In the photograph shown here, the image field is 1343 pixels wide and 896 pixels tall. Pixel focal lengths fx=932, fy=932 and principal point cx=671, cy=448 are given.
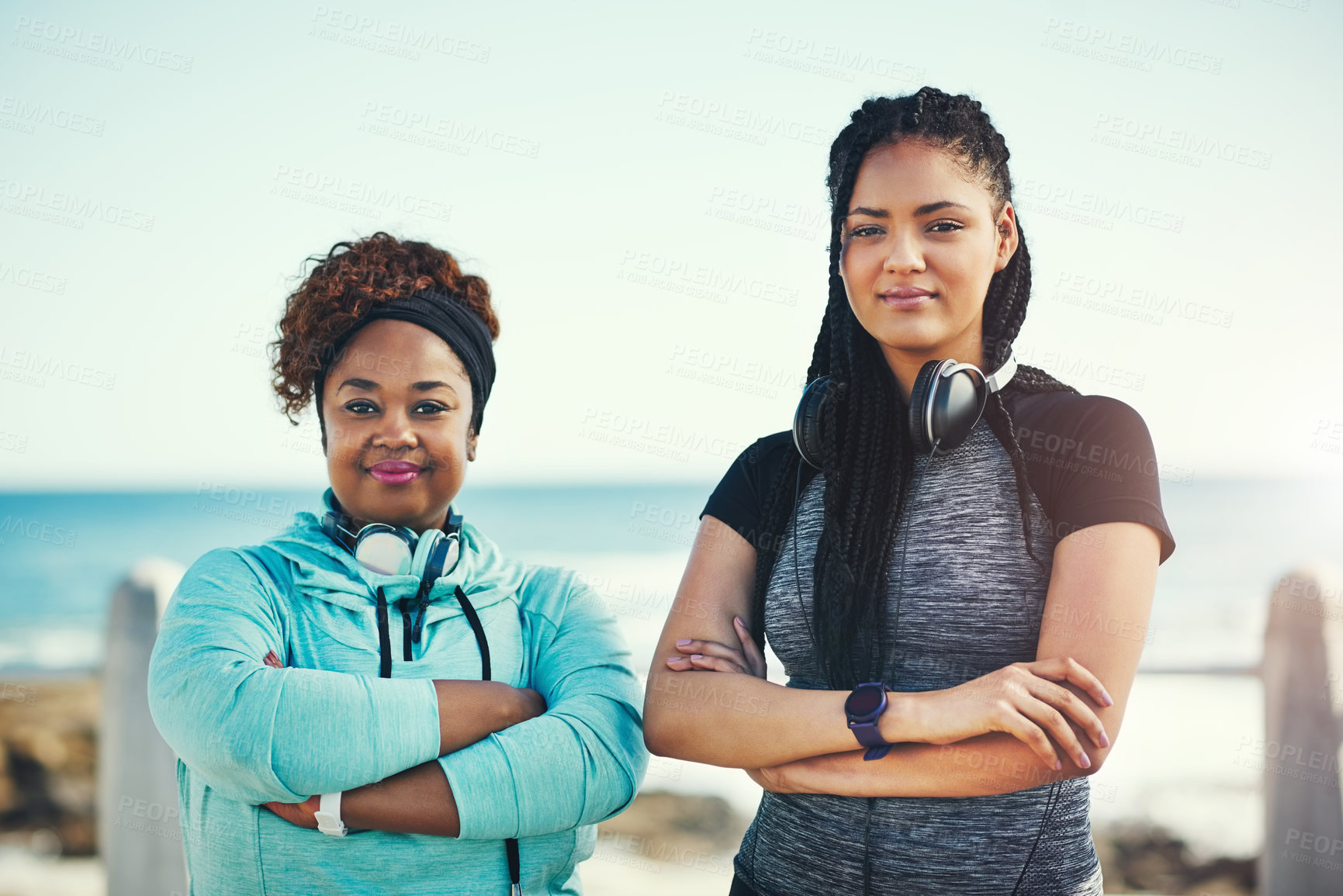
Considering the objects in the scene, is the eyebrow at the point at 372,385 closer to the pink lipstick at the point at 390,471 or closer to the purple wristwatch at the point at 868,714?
the pink lipstick at the point at 390,471

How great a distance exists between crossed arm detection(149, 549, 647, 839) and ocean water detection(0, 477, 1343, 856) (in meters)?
1.20

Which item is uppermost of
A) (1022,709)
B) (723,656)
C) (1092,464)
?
(1092,464)

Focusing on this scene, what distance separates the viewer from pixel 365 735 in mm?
1983

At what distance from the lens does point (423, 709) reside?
6.78ft

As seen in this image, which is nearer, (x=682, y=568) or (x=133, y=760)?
(x=133, y=760)

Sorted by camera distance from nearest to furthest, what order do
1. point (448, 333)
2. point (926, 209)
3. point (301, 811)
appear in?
1. point (301, 811)
2. point (926, 209)
3. point (448, 333)

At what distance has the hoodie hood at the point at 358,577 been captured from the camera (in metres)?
2.29

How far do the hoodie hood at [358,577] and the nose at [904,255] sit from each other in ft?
4.15

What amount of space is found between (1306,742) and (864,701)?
2114mm

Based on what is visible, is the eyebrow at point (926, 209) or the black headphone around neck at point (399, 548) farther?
the black headphone around neck at point (399, 548)

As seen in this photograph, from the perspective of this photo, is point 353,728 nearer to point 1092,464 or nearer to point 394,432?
point 394,432

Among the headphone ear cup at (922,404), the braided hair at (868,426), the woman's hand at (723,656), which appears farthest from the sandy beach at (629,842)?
the headphone ear cup at (922,404)

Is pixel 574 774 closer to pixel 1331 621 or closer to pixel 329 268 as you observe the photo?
pixel 329 268

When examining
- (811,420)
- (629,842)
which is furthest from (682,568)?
(811,420)
